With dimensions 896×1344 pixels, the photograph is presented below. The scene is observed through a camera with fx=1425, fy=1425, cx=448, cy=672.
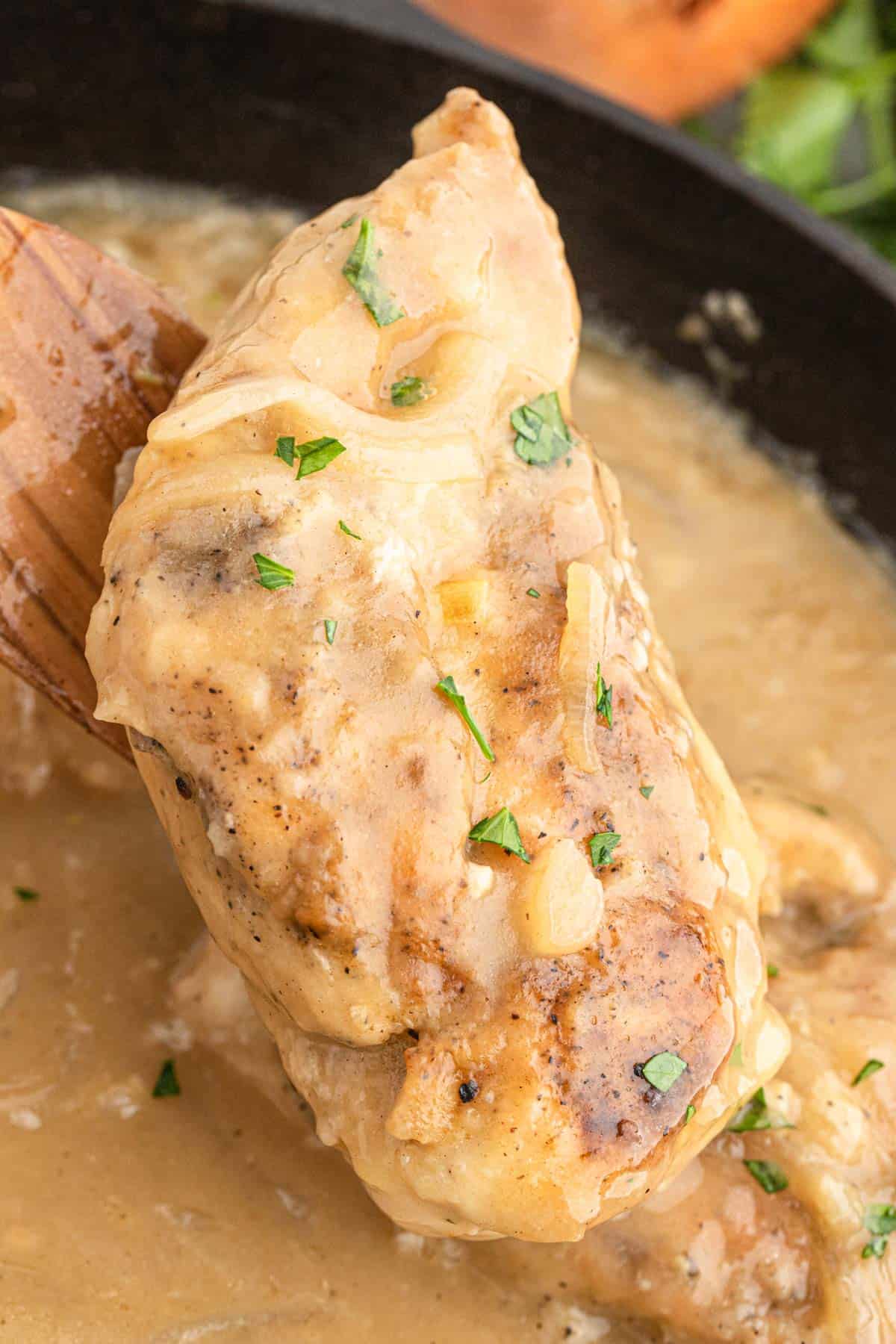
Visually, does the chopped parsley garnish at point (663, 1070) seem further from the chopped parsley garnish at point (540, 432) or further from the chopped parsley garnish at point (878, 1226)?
the chopped parsley garnish at point (540, 432)

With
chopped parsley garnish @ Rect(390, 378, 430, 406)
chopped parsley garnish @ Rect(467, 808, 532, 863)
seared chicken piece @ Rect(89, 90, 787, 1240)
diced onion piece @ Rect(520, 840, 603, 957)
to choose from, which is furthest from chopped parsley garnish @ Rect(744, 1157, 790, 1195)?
chopped parsley garnish @ Rect(390, 378, 430, 406)

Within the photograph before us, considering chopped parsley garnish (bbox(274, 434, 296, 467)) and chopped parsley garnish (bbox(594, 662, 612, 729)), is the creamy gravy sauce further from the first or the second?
chopped parsley garnish (bbox(274, 434, 296, 467))

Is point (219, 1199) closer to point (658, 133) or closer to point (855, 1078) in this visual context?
point (855, 1078)

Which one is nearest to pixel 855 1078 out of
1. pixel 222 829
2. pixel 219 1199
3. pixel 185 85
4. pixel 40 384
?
pixel 219 1199

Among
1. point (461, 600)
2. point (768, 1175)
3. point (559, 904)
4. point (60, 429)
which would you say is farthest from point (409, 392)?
point (768, 1175)

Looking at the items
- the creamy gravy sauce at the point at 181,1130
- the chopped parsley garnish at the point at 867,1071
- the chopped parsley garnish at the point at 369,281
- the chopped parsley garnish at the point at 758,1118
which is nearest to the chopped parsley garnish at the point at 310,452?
the chopped parsley garnish at the point at 369,281

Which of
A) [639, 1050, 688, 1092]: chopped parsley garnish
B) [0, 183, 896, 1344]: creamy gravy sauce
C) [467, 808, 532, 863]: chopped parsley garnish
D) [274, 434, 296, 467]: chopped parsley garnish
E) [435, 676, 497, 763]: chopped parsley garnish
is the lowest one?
[0, 183, 896, 1344]: creamy gravy sauce

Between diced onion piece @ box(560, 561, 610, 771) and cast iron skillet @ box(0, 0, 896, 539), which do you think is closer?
diced onion piece @ box(560, 561, 610, 771)
